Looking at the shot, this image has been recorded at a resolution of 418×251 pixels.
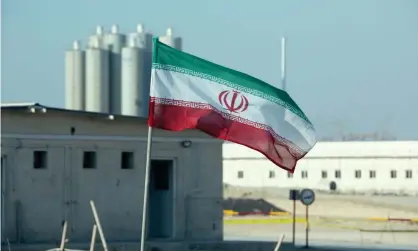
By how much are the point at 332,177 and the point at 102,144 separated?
181ft

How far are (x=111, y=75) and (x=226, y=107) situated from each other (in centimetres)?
9443

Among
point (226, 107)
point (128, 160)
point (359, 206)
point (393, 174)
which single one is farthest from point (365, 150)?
point (226, 107)

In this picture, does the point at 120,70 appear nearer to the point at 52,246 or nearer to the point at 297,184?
the point at 297,184

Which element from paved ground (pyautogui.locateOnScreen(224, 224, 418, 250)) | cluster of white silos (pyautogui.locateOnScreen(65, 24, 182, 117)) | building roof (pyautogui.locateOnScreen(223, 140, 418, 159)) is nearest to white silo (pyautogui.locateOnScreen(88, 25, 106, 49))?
cluster of white silos (pyautogui.locateOnScreen(65, 24, 182, 117))

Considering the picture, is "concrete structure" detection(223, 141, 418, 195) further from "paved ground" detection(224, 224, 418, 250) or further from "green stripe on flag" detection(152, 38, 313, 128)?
"green stripe on flag" detection(152, 38, 313, 128)

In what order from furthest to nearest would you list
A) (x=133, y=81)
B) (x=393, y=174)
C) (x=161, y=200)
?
1. (x=133, y=81)
2. (x=393, y=174)
3. (x=161, y=200)

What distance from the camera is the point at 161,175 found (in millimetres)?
29125

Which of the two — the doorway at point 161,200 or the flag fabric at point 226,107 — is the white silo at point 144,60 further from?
the flag fabric at point 226,107

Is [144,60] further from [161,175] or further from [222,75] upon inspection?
[222,75]

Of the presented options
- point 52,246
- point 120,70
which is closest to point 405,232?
point 52,246

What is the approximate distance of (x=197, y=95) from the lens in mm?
13086

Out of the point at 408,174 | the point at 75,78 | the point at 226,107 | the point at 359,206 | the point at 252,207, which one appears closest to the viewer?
the point at 226,107

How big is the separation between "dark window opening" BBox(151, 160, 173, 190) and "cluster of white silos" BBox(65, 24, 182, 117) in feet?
234

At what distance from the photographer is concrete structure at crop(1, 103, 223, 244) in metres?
25.3
